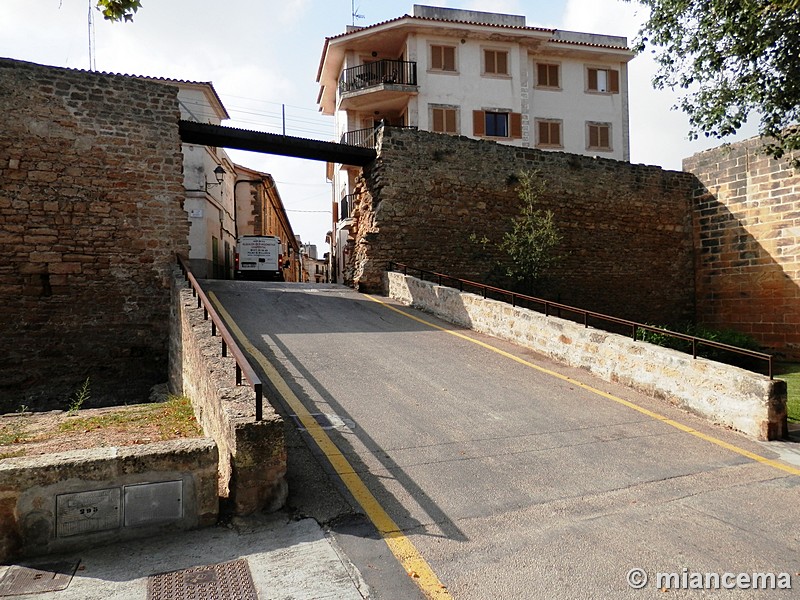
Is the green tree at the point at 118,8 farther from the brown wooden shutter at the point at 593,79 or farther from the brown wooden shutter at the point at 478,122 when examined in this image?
the brown wooden shutter at the point at 593,79

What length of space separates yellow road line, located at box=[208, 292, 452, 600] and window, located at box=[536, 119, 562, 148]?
24.0 meters

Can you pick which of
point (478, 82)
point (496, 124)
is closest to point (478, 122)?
point (496, 124)

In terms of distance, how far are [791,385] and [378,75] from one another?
71.2 ft

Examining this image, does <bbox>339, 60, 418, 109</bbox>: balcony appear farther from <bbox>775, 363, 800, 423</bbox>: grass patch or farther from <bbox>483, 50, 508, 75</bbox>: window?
<bbox>775, 363, 800, 423</bbox>: grass patch

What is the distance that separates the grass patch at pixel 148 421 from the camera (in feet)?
18.9

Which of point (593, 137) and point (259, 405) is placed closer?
point (259, 405)

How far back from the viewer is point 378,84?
81.8 feet

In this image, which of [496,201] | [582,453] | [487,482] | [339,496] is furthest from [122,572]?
[496,201]

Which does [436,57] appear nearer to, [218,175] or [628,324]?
[218,175]

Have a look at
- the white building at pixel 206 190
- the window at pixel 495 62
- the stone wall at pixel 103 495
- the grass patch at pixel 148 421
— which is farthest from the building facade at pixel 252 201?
the stone wall at pixel 103 495

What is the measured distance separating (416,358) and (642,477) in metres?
4.39

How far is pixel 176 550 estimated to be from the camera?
362 cm

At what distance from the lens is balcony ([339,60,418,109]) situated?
24812 mm

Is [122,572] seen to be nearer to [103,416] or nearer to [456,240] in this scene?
[103,416]
